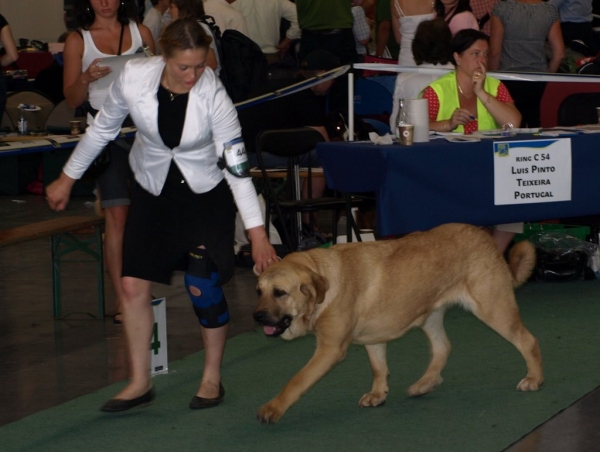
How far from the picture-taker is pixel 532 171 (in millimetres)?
6363

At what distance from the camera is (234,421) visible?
437 centimetres

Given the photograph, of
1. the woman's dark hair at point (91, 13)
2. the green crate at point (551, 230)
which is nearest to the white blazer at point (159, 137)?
the woman's dark hair at point (91, 13)

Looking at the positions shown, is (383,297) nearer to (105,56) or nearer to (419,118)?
(419,118)

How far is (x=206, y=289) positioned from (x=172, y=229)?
302 millimetres

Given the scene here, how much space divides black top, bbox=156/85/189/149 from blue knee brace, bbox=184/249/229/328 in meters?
0.55

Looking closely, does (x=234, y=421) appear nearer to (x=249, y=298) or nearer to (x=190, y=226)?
(x=190, y=226)

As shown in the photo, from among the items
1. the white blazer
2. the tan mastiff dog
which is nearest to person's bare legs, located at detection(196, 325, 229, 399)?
the tan mastiff dog

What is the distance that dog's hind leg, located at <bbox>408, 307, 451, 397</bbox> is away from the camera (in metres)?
4.67

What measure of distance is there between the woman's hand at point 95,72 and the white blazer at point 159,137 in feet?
3.71

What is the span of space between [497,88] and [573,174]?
763 mm

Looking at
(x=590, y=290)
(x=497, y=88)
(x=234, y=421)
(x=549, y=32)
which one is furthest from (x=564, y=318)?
(x=549, y=32)

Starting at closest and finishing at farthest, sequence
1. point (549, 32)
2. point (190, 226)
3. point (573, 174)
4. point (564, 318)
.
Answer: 1. point (190, 226)
2. point (564, 318)
3. point (573, 174)
4. point (549, 32)

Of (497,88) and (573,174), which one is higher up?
(497,88)

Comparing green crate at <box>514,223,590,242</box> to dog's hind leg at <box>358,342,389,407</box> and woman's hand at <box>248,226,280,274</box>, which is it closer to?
dog's hind leg at <box>358,342,389,407</box>
